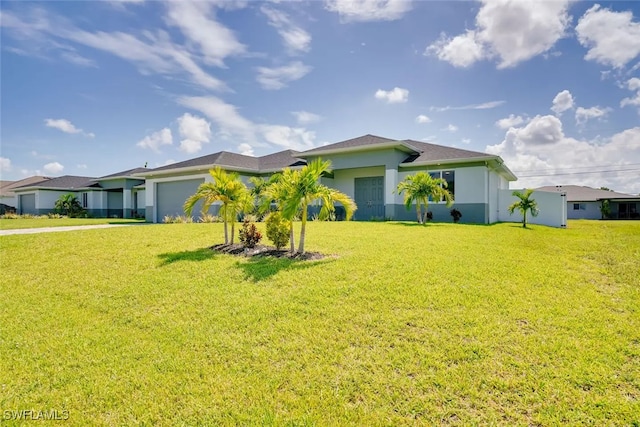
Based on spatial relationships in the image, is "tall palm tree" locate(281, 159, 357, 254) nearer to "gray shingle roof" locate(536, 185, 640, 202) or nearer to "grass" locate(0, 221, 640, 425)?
"grass" locate(0, 221, 640, 425)

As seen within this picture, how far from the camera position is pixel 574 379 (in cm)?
334

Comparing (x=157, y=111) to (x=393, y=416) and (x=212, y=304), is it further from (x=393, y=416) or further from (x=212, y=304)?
(x=393, y=416)

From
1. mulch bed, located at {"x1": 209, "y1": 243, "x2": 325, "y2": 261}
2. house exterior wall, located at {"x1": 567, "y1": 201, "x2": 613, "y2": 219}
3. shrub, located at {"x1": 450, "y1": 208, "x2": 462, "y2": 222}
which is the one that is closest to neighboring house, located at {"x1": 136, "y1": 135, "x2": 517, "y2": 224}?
shrub, located at {"x1": 450, "y1": 208, "x2": 462, "y2": 222}

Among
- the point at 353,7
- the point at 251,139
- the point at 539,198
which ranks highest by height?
the point at 353,7

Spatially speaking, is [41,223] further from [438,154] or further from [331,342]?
[438,154]

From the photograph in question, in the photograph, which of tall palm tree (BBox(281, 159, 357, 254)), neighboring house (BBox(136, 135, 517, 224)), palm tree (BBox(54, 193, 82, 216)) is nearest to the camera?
tall palm tree (BBox(281, 159, 357, 254))

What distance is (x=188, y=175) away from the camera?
A: 943 inches

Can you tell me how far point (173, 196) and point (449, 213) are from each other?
20.1 metres

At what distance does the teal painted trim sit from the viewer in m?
19.2

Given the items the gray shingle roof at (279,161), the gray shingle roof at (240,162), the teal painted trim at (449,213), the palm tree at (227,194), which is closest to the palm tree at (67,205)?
the gray shingle roof at (240,162)

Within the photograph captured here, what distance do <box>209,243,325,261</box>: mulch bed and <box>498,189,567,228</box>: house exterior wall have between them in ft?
58.6

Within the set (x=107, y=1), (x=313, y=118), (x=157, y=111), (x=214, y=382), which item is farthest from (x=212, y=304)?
(x=157, y=111)

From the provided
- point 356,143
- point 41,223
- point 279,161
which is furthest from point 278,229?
point 41,223

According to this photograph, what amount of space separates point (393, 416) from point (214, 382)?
192 cm
